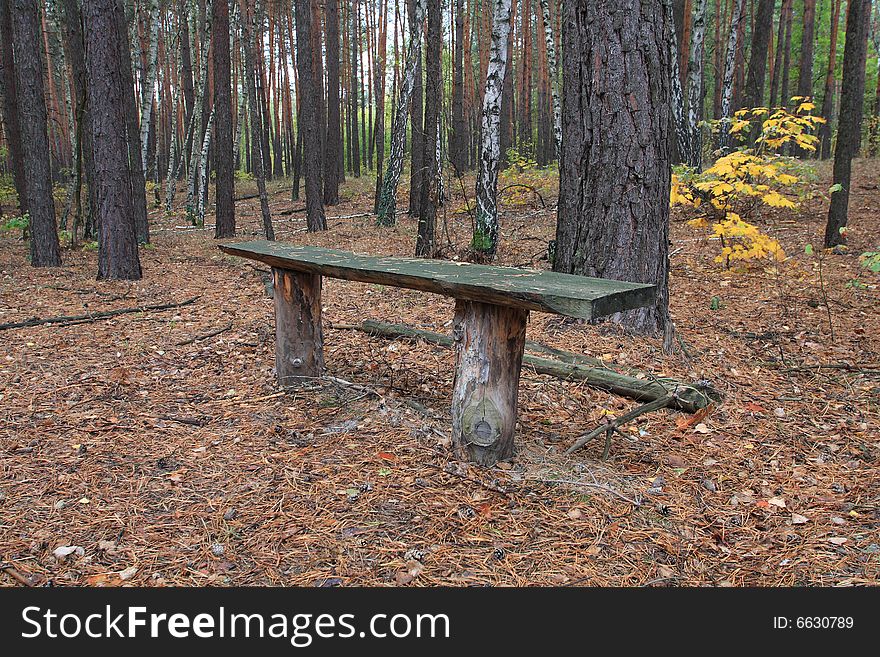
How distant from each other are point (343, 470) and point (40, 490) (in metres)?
1.40

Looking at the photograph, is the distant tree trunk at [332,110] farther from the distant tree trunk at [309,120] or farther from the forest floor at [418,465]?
the forest floor at [418,465]

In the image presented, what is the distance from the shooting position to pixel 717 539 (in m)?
2.54

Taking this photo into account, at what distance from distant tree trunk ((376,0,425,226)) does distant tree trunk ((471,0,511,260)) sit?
268cm

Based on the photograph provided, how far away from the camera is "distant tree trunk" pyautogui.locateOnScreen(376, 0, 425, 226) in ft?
34.7

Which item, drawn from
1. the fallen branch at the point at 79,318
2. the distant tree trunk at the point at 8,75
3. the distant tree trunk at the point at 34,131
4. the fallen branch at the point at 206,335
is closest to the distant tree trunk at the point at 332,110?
the distant tree trunk at the point at 8,75

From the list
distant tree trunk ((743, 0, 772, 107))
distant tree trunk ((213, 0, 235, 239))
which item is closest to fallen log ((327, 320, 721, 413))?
distant tree trunk ((743, 0, 772, 107))

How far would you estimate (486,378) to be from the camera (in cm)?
290

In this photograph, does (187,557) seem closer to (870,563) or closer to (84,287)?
(870,563)

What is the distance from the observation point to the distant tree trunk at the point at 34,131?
824cm

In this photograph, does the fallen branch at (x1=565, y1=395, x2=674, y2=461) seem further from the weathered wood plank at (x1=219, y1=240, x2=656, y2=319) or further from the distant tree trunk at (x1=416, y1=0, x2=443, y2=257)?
the distant tree trunk at (x1=416, y1=0, x2=443, y2=257)

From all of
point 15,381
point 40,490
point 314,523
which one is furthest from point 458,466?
point 15,381

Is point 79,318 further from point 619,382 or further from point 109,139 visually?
point 619,382

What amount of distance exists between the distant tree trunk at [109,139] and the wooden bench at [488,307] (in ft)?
17.0

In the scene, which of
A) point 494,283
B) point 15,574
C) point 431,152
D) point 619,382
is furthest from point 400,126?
point 15,574
